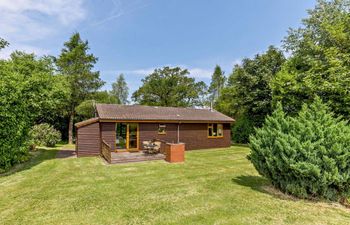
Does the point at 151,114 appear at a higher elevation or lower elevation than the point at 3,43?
lower

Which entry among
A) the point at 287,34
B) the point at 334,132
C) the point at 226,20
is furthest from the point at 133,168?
the point at 287,34

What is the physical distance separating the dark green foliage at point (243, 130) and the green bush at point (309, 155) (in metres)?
13.0

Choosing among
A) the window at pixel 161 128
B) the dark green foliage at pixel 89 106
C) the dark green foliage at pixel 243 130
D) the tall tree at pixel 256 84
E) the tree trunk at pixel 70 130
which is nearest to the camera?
the window at pixel 161 128

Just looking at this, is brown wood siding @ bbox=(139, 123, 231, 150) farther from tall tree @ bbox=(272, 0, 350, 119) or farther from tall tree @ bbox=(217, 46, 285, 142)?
tall tree @ bbox=(272, 0, 350, 119)

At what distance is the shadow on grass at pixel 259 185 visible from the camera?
221 inches

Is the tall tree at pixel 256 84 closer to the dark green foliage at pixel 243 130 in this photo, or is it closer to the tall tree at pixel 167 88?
the dark green foliage at pixel 243 130

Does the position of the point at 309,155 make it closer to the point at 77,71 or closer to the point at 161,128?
the point at 161,128

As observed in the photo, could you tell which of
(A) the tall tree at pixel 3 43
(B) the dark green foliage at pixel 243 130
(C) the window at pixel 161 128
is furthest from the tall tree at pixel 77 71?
(B) the dark green foliage at pixel 243 130

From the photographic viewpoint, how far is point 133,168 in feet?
28.8

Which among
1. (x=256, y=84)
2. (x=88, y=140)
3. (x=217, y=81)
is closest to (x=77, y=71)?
(x=88, y=140)

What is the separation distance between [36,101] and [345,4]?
21007 millimetres

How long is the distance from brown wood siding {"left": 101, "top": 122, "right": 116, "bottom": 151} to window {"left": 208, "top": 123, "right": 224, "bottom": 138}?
7.68 m

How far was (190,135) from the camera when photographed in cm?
1498

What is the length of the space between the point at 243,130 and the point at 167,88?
15304mm
